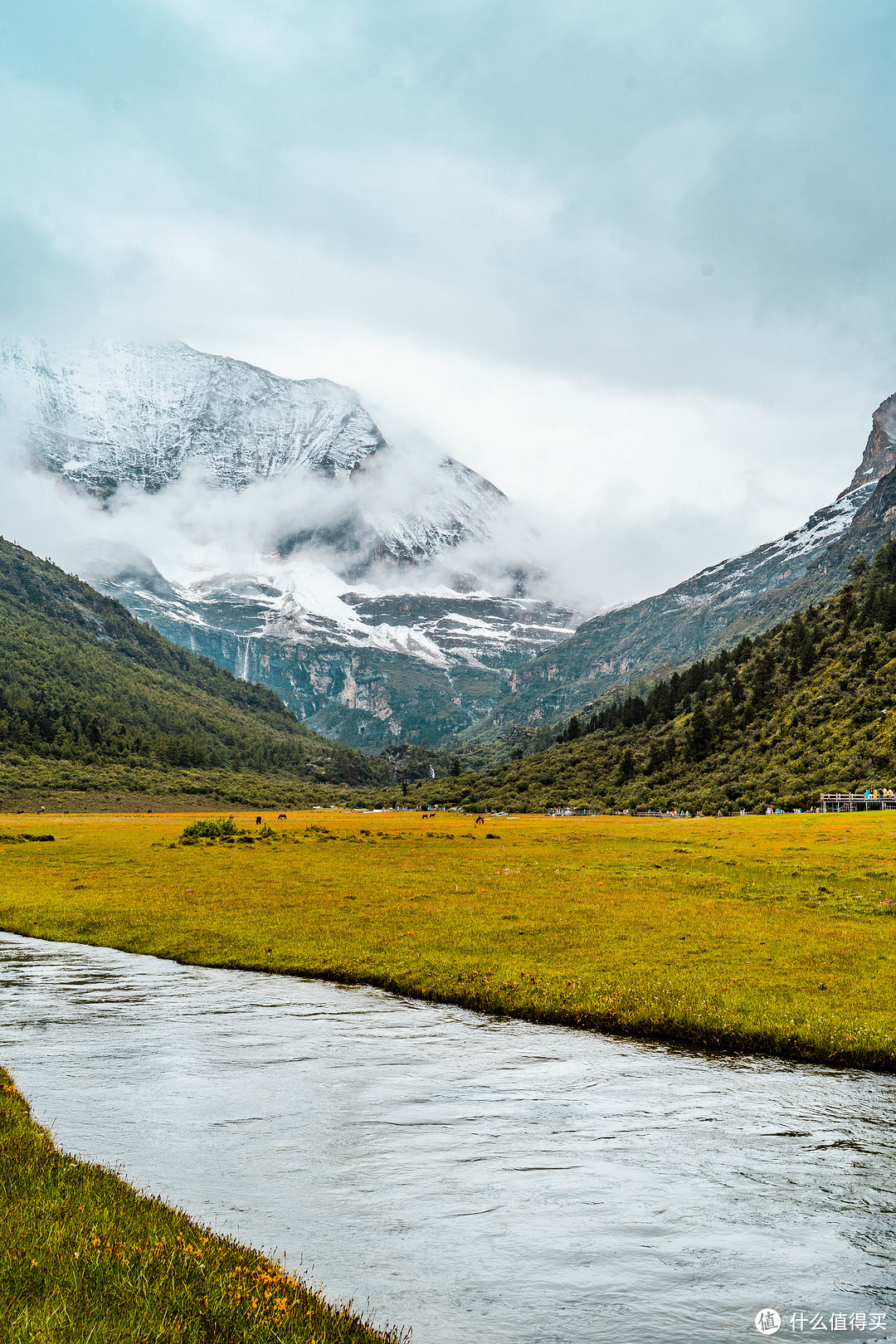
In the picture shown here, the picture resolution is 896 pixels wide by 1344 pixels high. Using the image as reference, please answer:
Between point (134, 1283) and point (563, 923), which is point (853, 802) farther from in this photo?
point (134, 1283)

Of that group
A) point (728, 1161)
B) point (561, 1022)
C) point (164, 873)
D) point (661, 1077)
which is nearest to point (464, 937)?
point (561, 1022)

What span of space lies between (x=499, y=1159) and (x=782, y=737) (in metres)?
145

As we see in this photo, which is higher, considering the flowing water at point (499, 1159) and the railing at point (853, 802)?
the railing at point (853, 802)

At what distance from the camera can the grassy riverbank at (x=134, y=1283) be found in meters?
7.65

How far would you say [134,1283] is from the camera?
8469mm

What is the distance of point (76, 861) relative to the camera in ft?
213

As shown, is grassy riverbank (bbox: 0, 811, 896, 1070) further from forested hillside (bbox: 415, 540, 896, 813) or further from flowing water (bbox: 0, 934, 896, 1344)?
forested hillside (bbox: 415, 540, 896, 813)

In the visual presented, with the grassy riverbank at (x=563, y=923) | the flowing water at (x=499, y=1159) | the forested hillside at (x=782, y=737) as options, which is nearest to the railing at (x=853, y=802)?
the forested hillside at (x=782, y=737)

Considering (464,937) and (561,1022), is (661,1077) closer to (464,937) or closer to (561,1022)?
(561,1022)

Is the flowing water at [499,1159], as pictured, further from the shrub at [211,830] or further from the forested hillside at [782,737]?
the forested hillside at [782,737]

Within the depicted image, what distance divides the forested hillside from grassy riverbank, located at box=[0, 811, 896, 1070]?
56.0 metres

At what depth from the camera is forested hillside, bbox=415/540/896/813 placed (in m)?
123

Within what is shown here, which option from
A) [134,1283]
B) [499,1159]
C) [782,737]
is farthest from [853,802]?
[134,1283]

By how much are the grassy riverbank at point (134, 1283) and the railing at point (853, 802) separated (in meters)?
104
